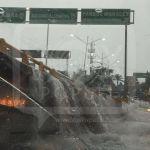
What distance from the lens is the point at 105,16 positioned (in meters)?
7.03

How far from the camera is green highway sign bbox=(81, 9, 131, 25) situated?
274 inches

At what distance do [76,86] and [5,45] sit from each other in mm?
1664

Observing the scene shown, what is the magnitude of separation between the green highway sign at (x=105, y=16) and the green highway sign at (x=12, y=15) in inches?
31.5

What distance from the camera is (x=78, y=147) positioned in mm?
5473

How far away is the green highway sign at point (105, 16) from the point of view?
6953mm

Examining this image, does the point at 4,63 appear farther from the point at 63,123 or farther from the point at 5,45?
the point at 63,123

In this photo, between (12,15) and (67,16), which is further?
(67,16)

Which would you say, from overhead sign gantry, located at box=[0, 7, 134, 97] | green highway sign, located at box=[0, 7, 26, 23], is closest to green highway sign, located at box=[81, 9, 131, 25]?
overhead sign gantry, located at box=[0, 7, 134, 97]

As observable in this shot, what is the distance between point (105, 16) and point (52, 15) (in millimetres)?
728

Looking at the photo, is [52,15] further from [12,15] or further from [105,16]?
[105,16]

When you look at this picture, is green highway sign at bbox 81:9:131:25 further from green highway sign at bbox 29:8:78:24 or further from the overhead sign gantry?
green highway sign at bbox 29:8:78:24

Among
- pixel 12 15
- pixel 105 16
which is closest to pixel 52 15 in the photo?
pixel 12 15

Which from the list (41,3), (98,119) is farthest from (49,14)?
(98,119)

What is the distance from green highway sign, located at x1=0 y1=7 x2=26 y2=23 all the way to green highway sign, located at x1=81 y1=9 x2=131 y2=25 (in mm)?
799
